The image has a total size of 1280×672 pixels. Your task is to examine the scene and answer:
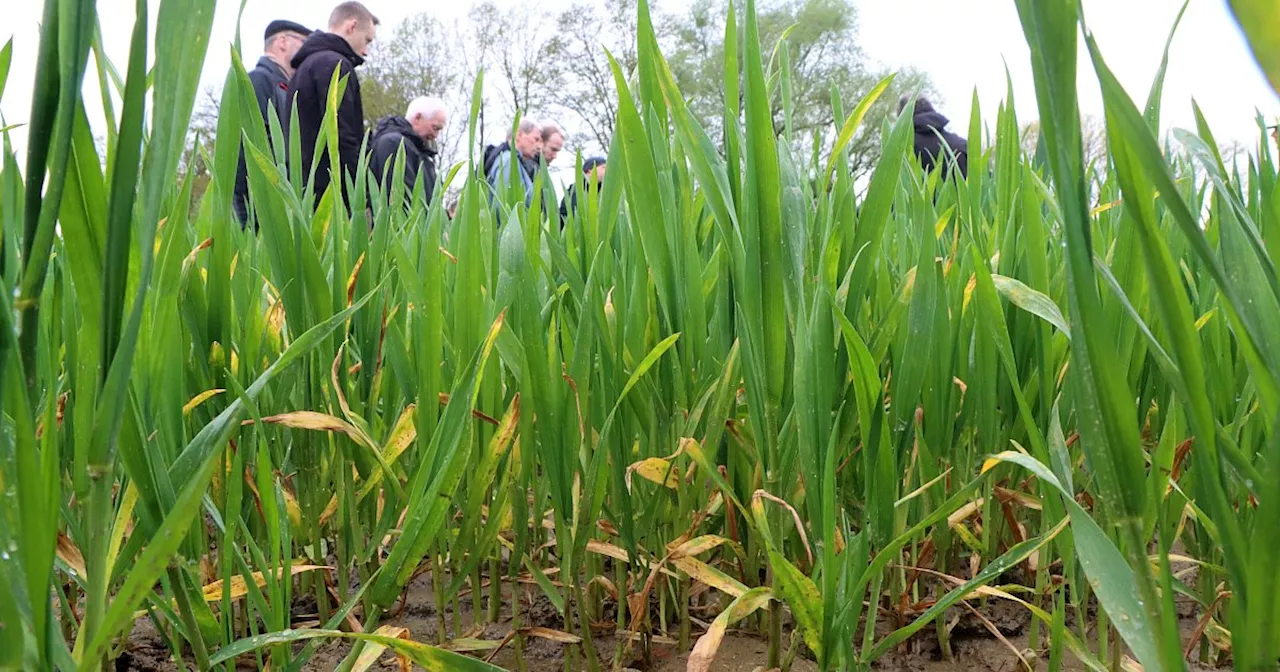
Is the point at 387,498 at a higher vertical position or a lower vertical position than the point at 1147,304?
lower

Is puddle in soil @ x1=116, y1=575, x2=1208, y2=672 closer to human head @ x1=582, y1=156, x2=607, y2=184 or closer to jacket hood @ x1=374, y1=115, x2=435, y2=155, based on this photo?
human head @ x1=582, y1=156, x2=607, y2=184

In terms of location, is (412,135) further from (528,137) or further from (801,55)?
(801,55)

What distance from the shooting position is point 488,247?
2.81 feet

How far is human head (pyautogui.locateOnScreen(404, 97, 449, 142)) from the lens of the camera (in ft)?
12.9

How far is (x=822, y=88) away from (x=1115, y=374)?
2109cm

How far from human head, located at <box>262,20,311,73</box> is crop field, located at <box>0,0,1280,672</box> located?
3.16 metres

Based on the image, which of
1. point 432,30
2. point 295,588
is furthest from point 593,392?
point 432,30

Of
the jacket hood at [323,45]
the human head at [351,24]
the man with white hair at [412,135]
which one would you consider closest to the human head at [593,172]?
the man with white hair at [412,135]

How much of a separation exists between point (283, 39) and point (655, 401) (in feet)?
11.7

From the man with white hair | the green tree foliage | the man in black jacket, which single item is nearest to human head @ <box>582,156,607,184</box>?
the man in black jacket

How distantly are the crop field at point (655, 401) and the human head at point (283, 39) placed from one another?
3.16 metres

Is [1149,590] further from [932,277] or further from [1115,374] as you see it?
[932,277]

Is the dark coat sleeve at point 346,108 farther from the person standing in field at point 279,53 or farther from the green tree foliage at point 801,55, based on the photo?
the green tree foliage at point 801,55

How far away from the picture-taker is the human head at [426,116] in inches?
155
